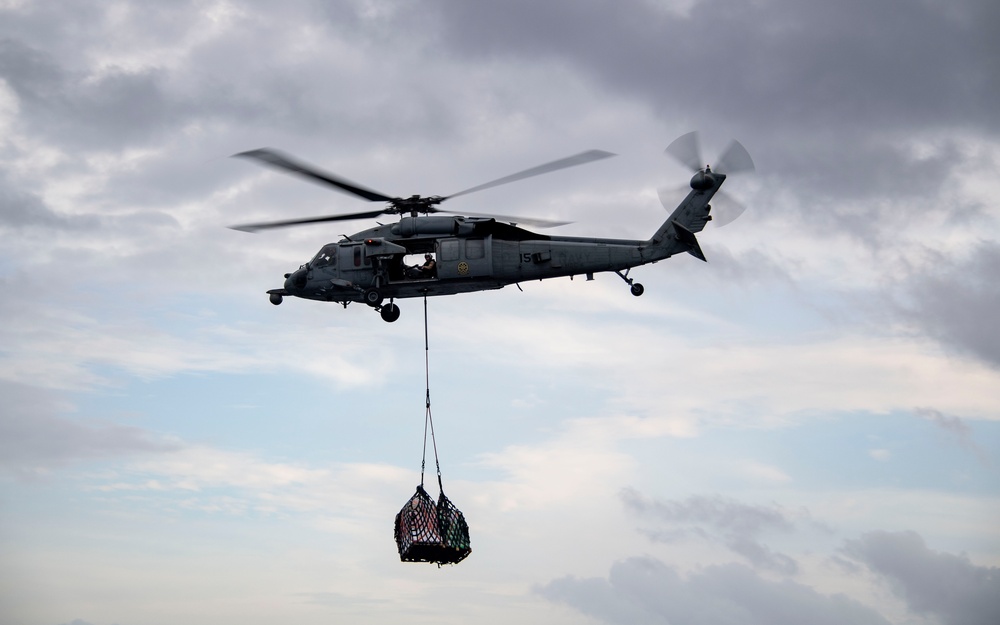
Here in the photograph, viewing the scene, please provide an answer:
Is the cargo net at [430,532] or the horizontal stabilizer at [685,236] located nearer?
the cargo net at [430,532]

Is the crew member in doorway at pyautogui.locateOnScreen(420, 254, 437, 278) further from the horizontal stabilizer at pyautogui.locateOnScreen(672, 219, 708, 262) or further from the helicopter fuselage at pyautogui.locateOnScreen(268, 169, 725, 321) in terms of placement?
the horizontal stabilizer at pyautogui.locateOnScreen(672, 219, 708, 262)

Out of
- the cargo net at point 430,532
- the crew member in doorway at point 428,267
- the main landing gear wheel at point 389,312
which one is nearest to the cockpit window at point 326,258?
the main landing gear wheel at point 389,312

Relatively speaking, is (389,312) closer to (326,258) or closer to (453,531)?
(326,258)

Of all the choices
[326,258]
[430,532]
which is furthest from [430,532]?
[326,258]

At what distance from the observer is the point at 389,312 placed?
136ft

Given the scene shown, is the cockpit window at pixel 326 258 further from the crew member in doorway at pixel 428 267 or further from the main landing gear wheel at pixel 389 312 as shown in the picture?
the crew member in doorway at pixel 428 267

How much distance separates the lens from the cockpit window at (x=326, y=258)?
137ft

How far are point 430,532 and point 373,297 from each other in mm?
9834

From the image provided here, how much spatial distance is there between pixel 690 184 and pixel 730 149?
1845 mm

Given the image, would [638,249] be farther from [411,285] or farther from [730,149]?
[411,285]

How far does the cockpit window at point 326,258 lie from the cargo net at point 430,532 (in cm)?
1012

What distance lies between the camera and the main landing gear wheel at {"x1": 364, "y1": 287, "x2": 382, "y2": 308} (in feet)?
135

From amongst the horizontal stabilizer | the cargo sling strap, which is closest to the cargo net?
the cargo sling strap

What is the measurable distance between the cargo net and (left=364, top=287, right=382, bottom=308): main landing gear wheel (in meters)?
8.17
